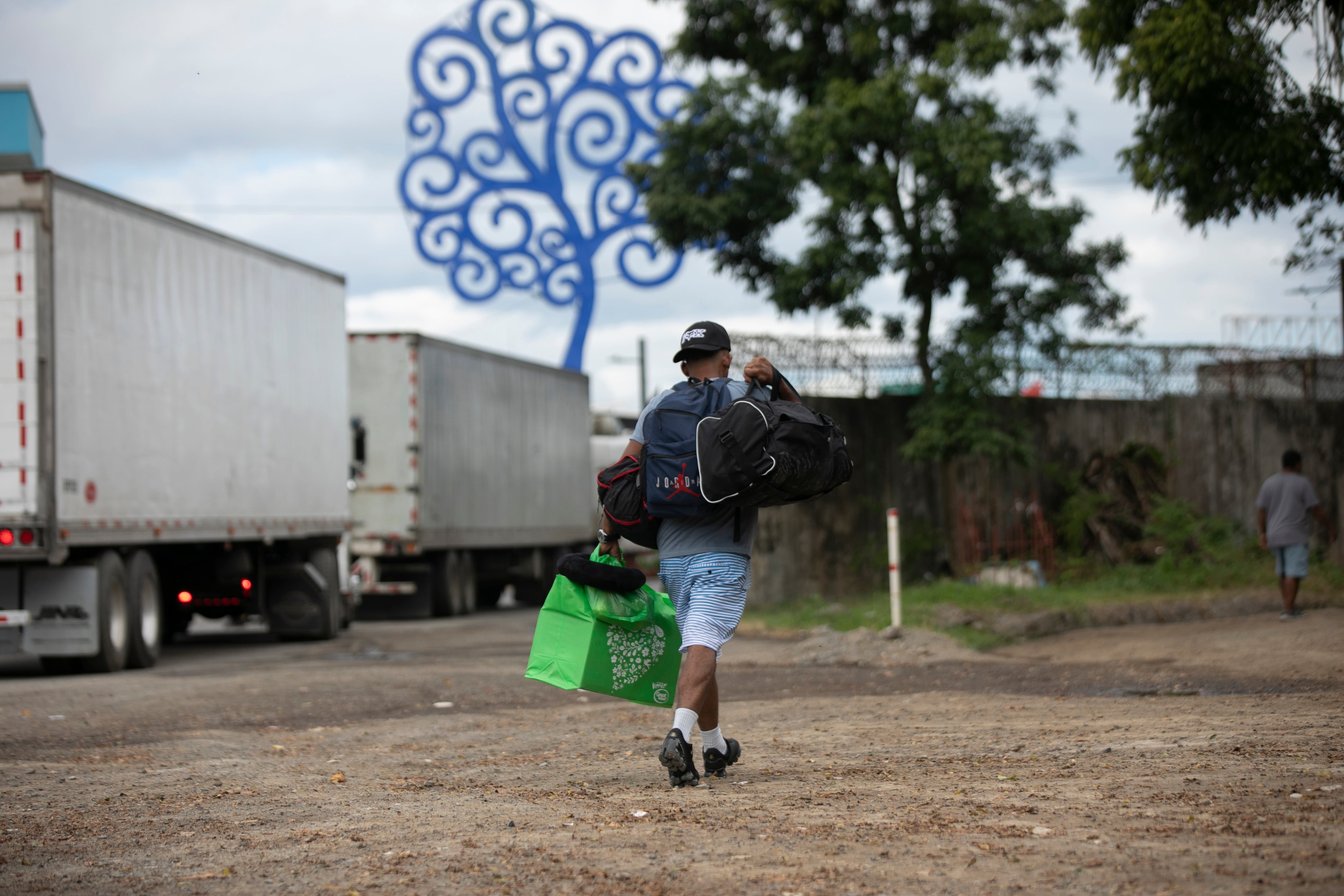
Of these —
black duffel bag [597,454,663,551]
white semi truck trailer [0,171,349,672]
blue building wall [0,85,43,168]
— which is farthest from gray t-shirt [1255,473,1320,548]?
blue building wall [0,85,43,168]

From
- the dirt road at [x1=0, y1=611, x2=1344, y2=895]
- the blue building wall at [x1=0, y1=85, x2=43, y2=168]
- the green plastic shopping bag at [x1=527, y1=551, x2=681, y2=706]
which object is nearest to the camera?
the dirt road at [x1=0, y1=611, x2=1344, y2=895]

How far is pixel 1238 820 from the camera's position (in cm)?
433

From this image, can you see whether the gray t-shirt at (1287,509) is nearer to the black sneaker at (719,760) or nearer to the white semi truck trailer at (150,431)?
the black sneaker at (719,760)

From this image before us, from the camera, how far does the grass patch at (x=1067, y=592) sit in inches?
520

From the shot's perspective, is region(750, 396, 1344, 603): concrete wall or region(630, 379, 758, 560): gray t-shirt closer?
region(630, 379, 758, 560): gray t-shirt

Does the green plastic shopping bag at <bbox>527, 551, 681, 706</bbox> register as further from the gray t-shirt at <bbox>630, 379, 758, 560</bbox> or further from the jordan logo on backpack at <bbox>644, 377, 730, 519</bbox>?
the jordan logo on backpack at <bbox>644, 377, 730, 519</bbox>

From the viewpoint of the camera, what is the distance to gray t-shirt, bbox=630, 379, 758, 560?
17.7 feet

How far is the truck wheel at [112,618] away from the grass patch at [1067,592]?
6144 mm

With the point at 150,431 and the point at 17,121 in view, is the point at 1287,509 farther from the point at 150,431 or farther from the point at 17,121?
the point at 17,121

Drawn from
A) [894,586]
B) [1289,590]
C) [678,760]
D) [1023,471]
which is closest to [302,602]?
[894,586]

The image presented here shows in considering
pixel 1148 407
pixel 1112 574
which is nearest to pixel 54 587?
pixel 1112 574

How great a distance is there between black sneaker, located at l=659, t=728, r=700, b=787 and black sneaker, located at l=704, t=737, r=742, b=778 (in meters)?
0.20

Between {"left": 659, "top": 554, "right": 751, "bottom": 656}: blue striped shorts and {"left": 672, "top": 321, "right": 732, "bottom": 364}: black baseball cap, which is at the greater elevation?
{"left": 672, "top": 321, "right": 732, "bottom": 364}: black baseball cap

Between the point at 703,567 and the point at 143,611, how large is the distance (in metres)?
8.97
